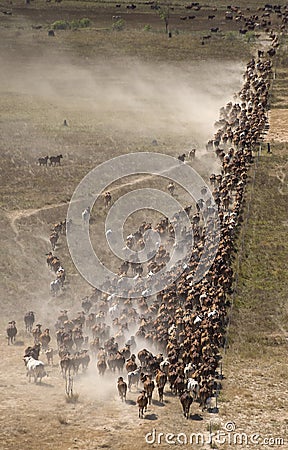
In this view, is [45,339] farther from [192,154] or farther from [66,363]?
[192,154]

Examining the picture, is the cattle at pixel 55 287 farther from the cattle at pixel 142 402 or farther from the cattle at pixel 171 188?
the cattle at pixel 171 188

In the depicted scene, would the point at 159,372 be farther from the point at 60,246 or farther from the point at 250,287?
the point at 60,246

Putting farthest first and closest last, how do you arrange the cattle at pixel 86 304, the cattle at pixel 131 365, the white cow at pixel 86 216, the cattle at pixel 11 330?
the white cow at pixel 86 216
the cattle at pixel 86 304
the cattle at pixel 11 330
the cattle at pixel 131 365

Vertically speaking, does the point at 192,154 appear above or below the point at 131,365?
above

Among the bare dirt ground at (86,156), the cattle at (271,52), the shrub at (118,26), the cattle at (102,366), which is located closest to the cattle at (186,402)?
the bare dirt ground at (86,156)

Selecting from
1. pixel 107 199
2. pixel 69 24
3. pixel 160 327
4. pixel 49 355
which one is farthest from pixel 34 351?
pixel 69 24
